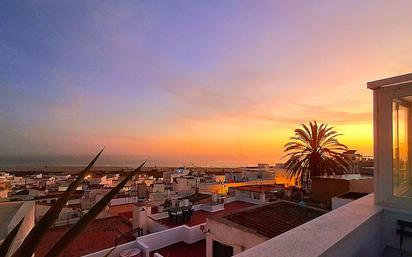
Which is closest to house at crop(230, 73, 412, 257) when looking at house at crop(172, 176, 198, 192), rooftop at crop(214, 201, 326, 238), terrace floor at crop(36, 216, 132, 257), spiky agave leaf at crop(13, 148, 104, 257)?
spiky agave leaf at crop(13, 148, 104, 257)

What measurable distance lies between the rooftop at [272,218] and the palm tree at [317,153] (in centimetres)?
669

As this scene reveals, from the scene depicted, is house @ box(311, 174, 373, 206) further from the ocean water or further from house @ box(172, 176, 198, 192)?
the ocean water

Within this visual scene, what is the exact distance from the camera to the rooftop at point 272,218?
7156 mm

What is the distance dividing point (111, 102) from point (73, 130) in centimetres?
340

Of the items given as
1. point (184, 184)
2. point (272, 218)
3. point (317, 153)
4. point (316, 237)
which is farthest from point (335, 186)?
point (184, 184)

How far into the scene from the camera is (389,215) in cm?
307

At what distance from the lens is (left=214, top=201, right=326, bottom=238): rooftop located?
7156mm

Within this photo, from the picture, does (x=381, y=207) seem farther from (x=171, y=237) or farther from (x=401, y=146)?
(x=171, y=237)

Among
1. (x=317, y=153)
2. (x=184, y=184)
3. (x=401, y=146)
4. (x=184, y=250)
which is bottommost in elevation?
(x=184, y=184)

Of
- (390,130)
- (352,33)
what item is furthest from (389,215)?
(352,33)

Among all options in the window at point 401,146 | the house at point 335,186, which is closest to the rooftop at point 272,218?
the window at point 401,146

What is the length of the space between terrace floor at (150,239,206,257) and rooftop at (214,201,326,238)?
302cm

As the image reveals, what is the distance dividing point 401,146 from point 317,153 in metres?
13.2

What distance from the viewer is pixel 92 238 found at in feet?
43.1
